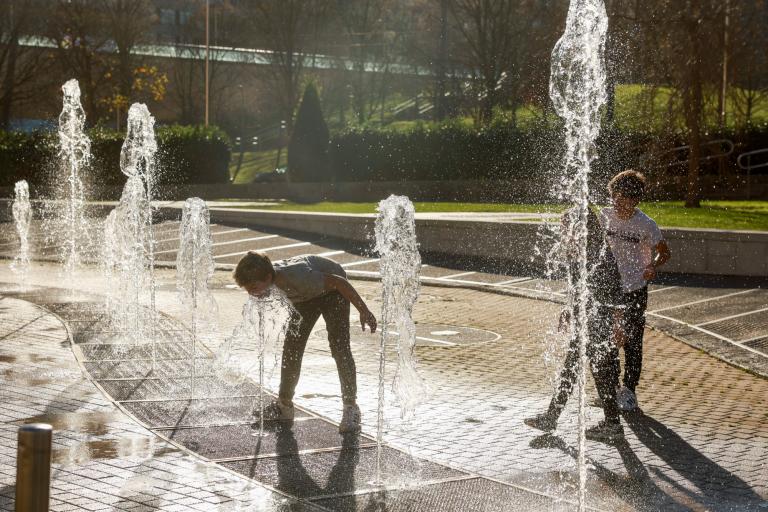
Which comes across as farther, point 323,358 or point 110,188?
point 110,188

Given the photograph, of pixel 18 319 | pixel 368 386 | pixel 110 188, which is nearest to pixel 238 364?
pixel 368 386

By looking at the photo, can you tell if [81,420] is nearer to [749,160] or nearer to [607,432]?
[607,432]

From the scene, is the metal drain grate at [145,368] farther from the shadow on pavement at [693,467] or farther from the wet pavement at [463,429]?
the shadow on pavement at [693,467]

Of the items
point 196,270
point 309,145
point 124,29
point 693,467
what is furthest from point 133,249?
point 124,29

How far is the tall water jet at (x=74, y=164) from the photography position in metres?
24.7

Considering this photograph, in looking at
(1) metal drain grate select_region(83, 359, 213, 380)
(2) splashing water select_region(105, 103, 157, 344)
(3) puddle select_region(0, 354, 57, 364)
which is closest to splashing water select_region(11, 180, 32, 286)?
(2) splashing water select_region(105, 103, 157, 344)

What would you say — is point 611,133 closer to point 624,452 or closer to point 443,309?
point 443,309

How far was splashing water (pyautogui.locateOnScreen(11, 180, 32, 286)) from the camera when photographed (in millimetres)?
18059

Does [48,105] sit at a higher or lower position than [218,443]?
higher

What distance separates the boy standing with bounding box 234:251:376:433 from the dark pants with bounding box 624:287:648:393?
1970 mm

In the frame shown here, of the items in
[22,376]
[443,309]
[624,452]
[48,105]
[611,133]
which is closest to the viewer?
[624,452]

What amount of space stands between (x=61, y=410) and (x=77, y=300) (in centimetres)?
644

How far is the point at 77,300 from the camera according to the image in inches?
546

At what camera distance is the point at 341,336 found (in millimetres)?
7414
